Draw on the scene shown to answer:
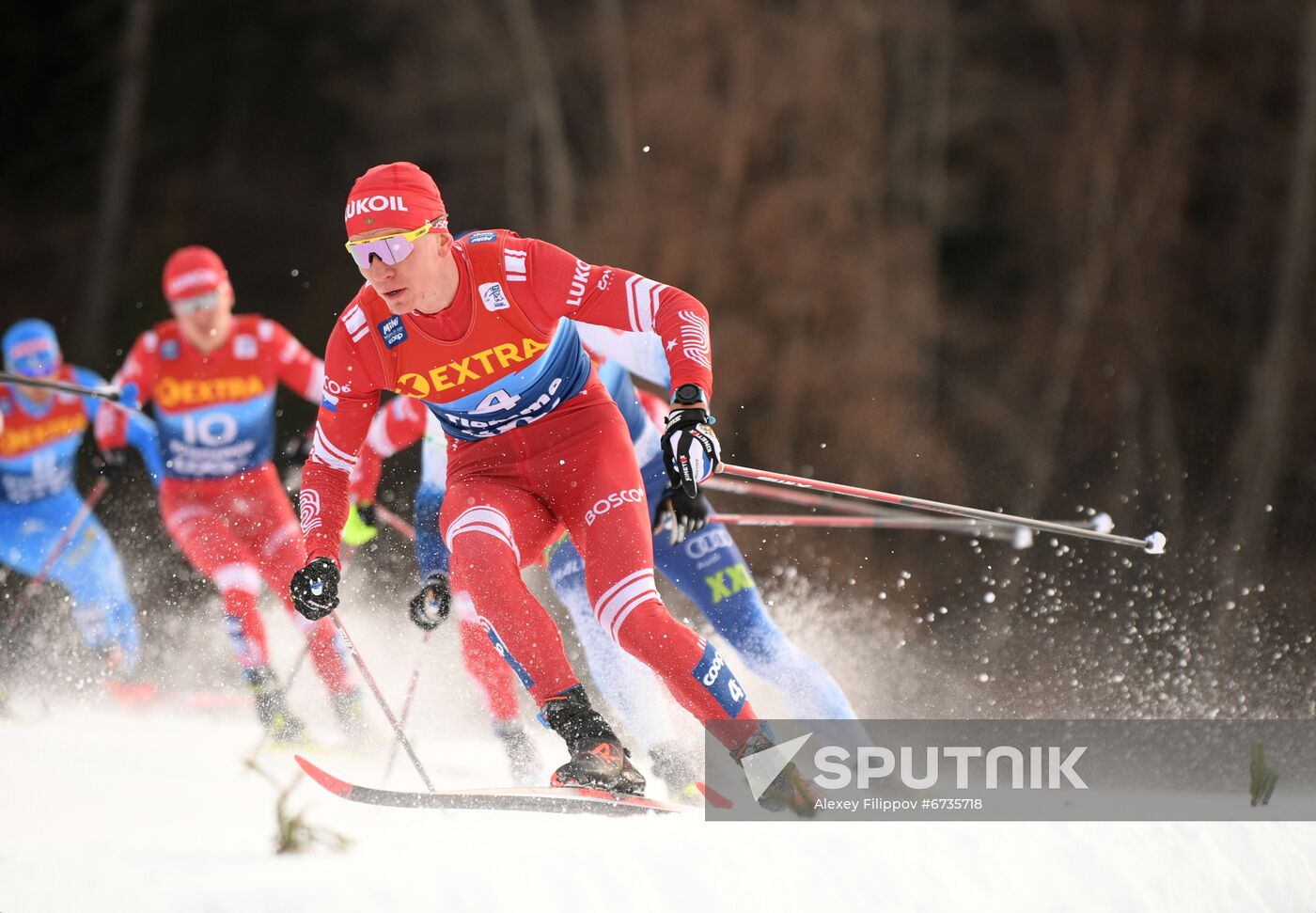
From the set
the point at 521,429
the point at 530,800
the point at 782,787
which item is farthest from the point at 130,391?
the point at 782,787

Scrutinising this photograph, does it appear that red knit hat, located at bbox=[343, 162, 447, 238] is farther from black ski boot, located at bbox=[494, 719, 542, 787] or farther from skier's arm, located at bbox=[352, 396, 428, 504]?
black ski boot, located at bbox=[494, 719, 542, 787]

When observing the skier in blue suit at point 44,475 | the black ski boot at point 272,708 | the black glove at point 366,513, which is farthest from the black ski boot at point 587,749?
Result: the skier in blue suit at point 44,475

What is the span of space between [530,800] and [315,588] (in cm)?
83

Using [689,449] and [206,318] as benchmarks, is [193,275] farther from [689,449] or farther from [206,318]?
[689,449]

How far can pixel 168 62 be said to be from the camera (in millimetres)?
15359

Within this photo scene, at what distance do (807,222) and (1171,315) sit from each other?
3.75 meters

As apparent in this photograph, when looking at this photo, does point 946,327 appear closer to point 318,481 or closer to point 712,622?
point 712,622

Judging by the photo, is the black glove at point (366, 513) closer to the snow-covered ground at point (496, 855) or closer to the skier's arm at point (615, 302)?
the snow-covered ground at point (496, 855)

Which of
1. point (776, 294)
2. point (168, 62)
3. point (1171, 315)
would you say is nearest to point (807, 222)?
point (776, 294)

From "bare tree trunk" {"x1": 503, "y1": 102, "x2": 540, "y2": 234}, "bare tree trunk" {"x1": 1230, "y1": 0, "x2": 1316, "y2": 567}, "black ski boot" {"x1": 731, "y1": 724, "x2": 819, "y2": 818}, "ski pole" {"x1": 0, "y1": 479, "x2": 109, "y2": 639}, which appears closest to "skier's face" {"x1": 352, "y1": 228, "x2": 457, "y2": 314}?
"black ski boot" {"x1": 731, "y1": 724, "x2": 819, "y2": 818}

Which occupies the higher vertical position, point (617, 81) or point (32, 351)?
→ point (617, 81)

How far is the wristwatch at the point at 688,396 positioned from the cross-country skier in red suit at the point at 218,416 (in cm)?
280

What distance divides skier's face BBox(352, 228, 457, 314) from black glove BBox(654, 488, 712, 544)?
1006mm

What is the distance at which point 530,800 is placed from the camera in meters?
3.75
